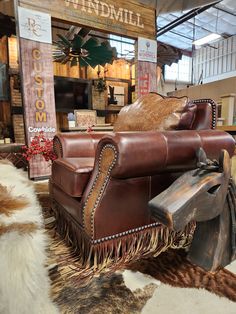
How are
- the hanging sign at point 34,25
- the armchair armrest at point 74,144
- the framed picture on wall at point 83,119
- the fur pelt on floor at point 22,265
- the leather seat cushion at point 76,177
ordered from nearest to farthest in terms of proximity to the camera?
the fur pelt on floor at point 22,265 < the leather seat cushion at point 76,177 < the armchair armrest at point 74,144 < the hanging sign at point 34,25 < the framed picture on wall at point 83,119

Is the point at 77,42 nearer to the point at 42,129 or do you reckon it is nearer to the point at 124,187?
the point at 42,129

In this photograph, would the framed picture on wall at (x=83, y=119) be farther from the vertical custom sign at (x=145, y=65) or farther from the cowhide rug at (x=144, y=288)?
the cowhide rug at (x=144, y=288)

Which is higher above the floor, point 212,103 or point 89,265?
point 212,103

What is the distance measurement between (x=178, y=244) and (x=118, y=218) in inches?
19.1

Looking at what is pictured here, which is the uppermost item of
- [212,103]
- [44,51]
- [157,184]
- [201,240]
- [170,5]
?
[170,5]

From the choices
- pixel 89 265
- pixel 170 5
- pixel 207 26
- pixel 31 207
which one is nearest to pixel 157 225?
pixel 89 265

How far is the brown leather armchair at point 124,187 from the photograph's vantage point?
0.94 meters

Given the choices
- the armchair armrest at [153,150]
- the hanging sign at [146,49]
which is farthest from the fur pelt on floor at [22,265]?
the hanging sign at [146,49]

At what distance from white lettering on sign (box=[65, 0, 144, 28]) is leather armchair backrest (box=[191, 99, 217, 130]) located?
2.97 meters

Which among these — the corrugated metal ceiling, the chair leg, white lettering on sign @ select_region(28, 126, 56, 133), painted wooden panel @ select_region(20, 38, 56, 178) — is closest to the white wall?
the corrugated metal ceiling

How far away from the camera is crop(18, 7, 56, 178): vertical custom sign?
2.82 metres

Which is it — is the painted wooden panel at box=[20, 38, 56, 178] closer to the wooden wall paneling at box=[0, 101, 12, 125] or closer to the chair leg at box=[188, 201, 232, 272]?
the chair leg at box=[188, 201, 232, 272]

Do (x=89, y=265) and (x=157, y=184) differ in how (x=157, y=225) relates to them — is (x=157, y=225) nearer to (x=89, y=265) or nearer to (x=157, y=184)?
(x=157, y=184)

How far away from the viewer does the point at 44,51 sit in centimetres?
297
